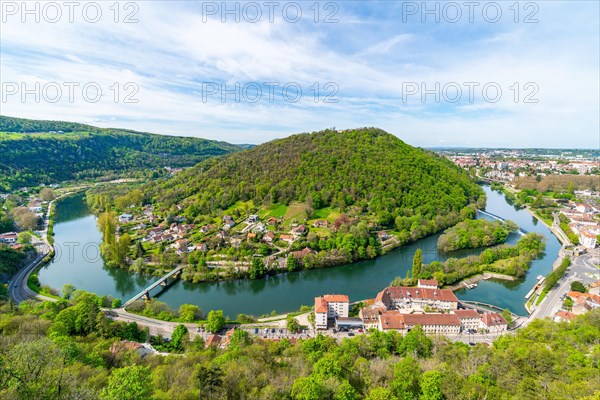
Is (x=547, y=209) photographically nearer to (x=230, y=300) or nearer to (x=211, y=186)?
(x=230, y=300)

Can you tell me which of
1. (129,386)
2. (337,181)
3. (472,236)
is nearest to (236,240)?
(337,181)

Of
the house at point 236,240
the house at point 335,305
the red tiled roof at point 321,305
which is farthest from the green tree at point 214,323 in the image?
the house at point 236,240

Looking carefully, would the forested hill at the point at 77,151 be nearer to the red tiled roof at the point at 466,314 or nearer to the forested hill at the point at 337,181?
the forested hill at the point at 337,181

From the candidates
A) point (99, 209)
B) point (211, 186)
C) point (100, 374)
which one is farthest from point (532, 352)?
point (99, 209)

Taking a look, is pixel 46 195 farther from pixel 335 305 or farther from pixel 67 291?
pixel 335 305

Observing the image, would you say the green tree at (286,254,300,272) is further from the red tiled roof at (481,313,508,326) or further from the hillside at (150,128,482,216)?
the hillside at (150,128,482,216)

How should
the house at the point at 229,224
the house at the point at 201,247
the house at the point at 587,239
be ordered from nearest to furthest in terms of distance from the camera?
the house at the point at 201,247 < the house at the point at 587,239 < the house at the point at 229,224
